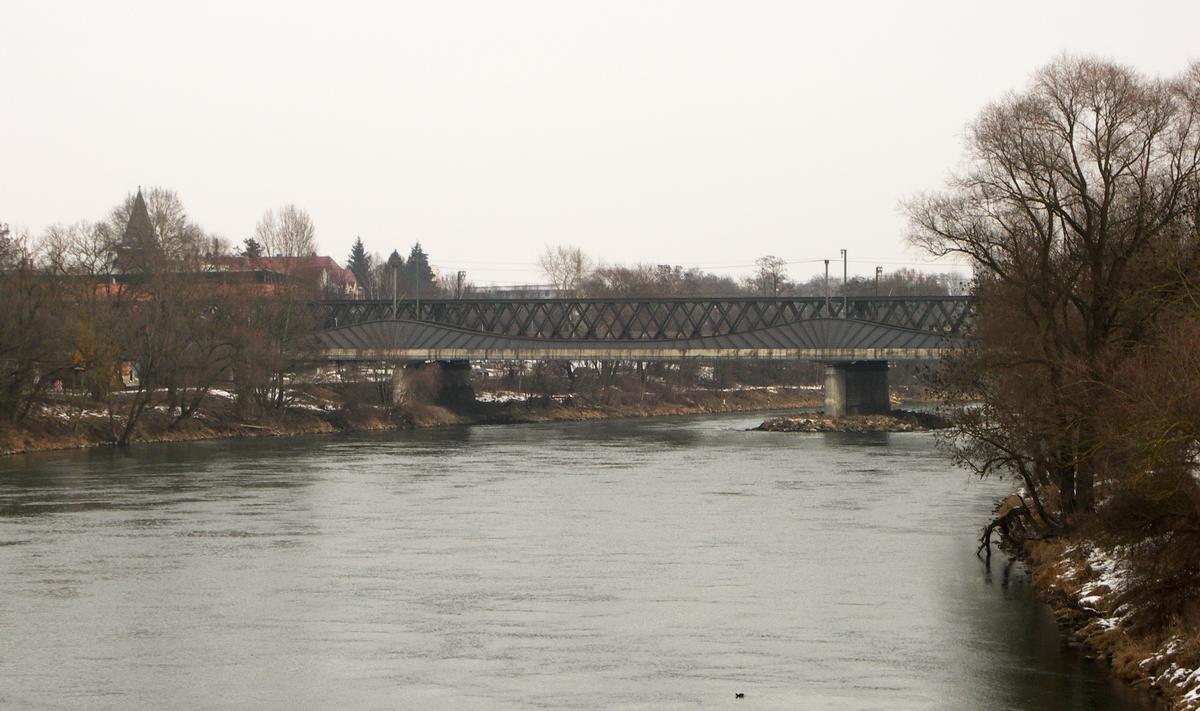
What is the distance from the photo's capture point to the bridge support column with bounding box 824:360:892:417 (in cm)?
10706

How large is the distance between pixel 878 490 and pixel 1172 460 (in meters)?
33.9

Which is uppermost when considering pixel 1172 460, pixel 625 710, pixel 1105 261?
pixel 1105 261

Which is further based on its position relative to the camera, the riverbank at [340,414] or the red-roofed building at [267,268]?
the red-roofed building at [267,268]

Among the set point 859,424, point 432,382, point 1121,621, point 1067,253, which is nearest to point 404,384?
point 432,382

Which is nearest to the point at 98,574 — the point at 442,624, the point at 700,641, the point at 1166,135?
the point at 442,624

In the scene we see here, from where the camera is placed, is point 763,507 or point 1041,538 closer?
point 1041,538

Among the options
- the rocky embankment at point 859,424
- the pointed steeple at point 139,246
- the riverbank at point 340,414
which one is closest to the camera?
the riverbank at point 340,414

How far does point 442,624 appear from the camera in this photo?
28.6 metres

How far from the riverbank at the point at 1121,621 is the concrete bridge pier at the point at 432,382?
258 ft

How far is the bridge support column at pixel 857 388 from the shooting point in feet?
351

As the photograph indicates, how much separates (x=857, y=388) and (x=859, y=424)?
25.8ft

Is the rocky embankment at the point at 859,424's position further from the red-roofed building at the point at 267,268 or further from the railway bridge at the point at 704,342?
the red-roofed building at the point at 267,268

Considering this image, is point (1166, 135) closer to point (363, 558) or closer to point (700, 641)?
point (700, 641)

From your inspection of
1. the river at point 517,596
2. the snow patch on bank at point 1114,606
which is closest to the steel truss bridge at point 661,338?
the river at point 517,596
